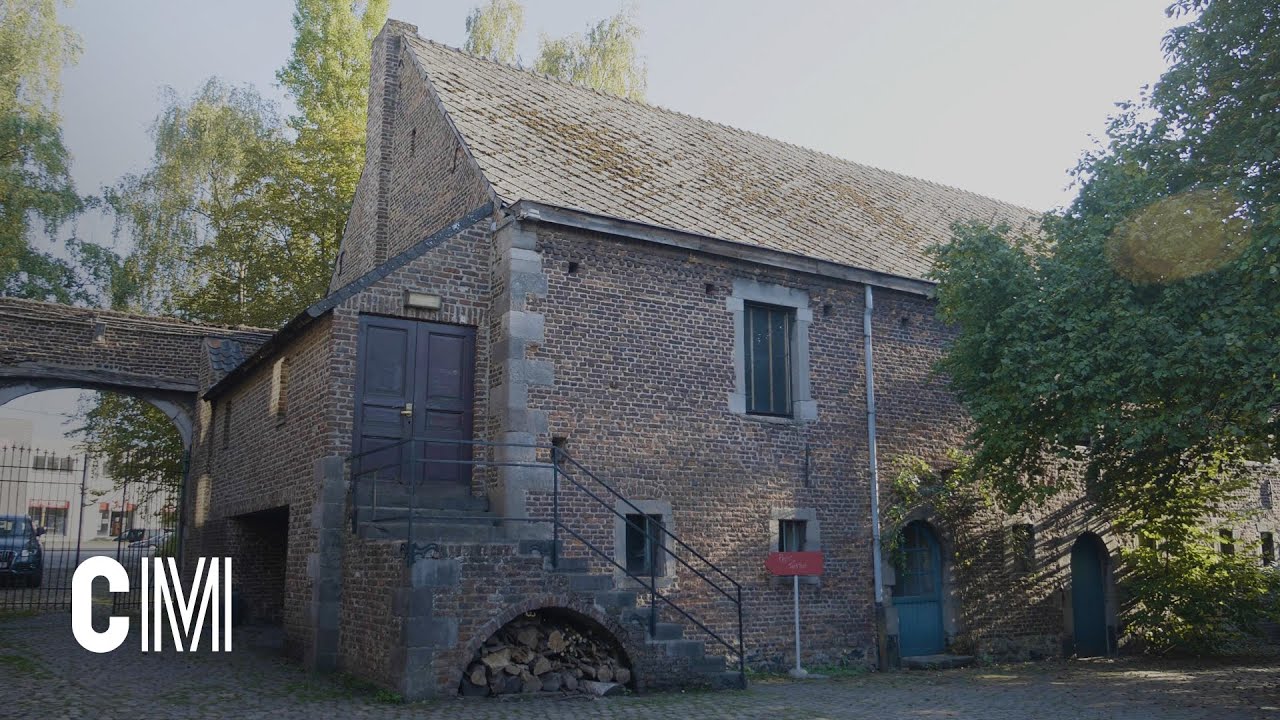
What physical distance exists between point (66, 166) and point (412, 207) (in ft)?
49.7

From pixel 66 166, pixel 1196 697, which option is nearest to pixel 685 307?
pixel 1196 697

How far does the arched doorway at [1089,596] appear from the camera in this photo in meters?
17.1

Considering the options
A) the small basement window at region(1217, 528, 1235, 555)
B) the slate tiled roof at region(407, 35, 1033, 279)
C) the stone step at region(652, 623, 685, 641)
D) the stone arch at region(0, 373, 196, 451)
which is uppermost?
the slate tiled roof at region(407, 35, 1033, 279)

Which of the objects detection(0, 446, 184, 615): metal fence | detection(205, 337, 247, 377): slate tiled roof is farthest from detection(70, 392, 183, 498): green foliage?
detection(205, 337, 247, 377): slate tiled roof

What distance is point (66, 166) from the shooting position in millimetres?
26594

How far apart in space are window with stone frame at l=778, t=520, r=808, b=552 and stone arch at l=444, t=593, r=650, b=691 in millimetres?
3919

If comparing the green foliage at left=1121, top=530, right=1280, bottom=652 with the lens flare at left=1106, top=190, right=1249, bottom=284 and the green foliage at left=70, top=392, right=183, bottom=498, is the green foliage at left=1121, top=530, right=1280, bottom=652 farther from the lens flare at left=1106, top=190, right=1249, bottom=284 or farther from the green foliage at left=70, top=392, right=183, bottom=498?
the green foliage at left=70, top=392, right=183, bottom=498

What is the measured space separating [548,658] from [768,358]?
5.69 m

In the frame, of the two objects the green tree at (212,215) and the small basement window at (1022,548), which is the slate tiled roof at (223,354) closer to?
the green tree at (212,215)

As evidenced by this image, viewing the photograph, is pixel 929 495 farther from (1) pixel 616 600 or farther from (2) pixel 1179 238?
(1) pixel 616 600

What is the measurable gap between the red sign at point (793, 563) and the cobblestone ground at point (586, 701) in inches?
53.1

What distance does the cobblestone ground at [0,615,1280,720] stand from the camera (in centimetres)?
948

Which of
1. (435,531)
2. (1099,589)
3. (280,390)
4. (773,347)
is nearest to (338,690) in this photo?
(435,531)

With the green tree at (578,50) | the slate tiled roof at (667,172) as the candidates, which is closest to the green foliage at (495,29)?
the green tree at (578,50)
